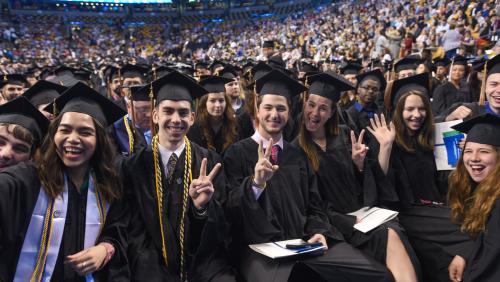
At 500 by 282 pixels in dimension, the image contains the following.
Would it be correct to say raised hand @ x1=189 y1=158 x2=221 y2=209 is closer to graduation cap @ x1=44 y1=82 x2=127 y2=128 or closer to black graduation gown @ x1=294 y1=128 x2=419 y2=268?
graduation cap @ x1=44 y1=82 x2=127 y2=128

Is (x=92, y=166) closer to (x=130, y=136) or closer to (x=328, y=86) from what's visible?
(x=130, y=136)

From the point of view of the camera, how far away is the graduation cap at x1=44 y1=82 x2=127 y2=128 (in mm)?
2471

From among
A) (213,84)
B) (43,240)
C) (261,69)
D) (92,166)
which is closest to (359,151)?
(92,166)

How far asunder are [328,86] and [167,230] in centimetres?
197

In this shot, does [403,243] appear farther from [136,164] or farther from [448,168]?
[136,164]

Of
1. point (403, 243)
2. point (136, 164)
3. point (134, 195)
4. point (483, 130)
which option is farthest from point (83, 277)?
point (483, 130)

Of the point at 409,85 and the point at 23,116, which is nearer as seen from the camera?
the point at 23,116

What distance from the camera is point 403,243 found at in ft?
10.0

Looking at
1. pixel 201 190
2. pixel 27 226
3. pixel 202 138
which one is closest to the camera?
pixel 27 226

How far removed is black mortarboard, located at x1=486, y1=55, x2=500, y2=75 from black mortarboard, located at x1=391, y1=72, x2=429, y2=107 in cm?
57

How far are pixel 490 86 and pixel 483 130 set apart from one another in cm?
116

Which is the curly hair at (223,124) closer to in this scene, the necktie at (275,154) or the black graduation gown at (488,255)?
the necktie at (275,154)

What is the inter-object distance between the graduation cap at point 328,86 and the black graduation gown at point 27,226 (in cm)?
203

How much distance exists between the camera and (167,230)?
2.64 metres
